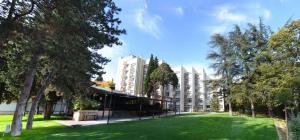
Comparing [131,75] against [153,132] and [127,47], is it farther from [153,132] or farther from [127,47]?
[153,132]

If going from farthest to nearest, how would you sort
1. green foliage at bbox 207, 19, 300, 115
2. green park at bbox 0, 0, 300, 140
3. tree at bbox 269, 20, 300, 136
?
1. green foliage at bbox 207, 19, 300, 115
2. tree at bbox 269, 20, 300, 136
3. green park at bbox 0, 0, 300, 140

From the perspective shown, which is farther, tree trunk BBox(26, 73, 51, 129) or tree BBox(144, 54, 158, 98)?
tree BBox(144, 54, 158, 98)

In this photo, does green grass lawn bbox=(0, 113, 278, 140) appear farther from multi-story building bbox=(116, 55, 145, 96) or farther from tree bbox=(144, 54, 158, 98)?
multi-story building bbox=(116, 55, 145, 96)

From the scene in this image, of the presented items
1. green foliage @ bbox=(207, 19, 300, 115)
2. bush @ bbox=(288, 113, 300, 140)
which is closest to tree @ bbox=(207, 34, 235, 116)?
green foliage @ bbox=(207, 19, 300, 115)

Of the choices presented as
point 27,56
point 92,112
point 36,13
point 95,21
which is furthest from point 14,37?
point 92,112

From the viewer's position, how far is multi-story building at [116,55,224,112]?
6994cm

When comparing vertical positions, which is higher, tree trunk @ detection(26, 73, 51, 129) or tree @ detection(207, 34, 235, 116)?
tree @ detection(207, 34, 235, 116)

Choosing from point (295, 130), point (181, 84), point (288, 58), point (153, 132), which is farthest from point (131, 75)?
point (295, 130)

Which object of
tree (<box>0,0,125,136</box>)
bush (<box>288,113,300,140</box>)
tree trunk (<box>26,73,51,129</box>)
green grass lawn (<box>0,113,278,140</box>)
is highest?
tree (<box>0,0,125,136</box>)

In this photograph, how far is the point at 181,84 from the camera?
236 feet

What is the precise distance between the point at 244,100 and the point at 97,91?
61.9 feet

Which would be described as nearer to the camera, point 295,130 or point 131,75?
point 295,130

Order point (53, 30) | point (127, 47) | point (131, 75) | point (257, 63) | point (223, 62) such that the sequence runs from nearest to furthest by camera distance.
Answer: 1. point (53, 30)
2. point (127, 47)
3. point (257, 63)
4. point (223, 62)
5. point (131, 75)

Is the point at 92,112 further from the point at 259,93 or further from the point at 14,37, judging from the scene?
the point at 259,93
